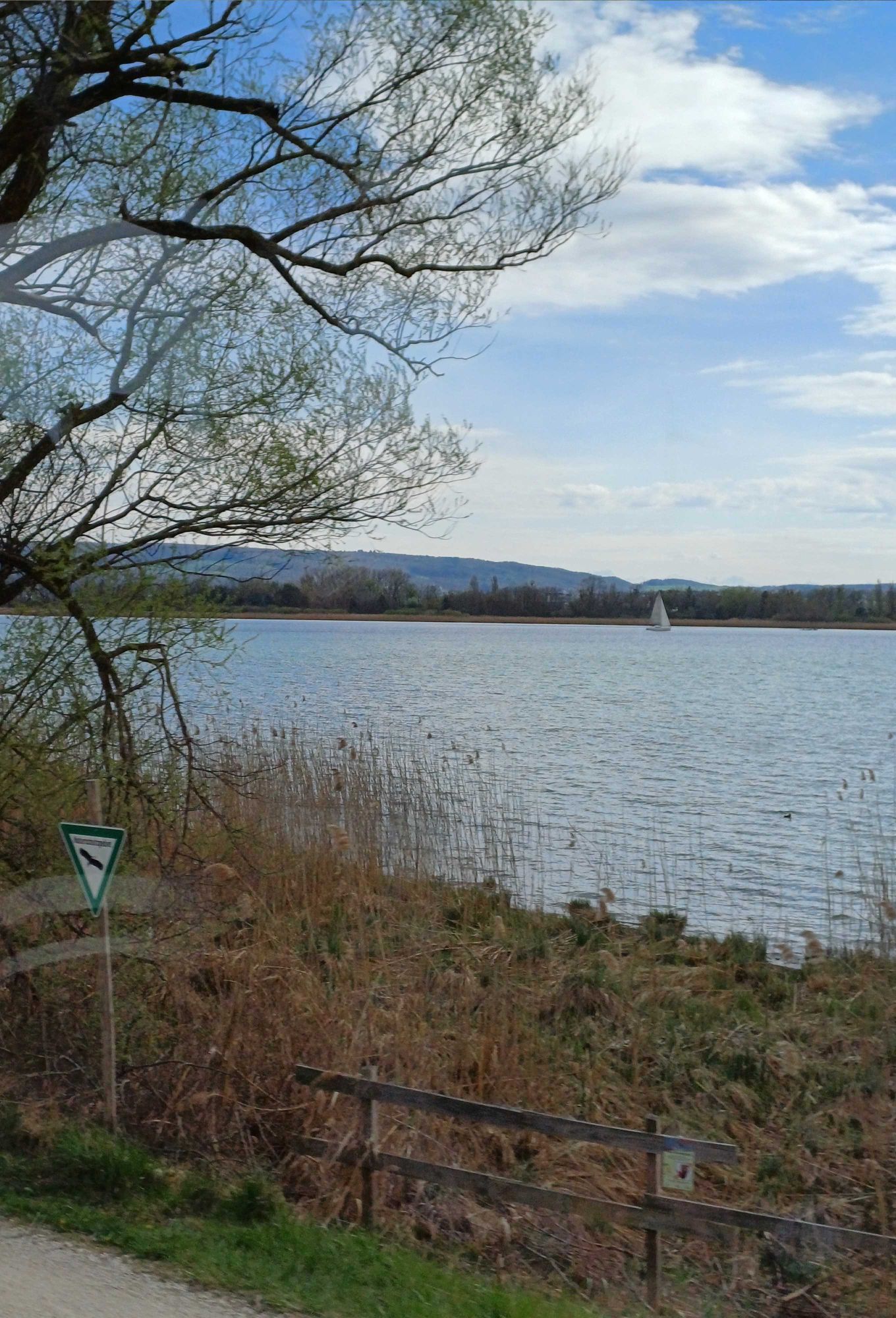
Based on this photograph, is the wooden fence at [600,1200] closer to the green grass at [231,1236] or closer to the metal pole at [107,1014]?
the green grass at [231,1236]

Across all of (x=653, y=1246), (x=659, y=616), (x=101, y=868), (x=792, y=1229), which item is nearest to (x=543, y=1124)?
(x=653, y=1246)

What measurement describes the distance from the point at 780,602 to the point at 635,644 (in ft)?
89.3

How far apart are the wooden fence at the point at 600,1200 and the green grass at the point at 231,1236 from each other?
1.50 feet

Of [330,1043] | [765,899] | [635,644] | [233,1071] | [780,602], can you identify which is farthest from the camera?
[635,644]

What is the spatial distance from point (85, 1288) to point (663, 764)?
871 inches

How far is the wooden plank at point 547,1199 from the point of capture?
6613mm

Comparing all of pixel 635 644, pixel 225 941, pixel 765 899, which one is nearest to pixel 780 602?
pixel 635 644

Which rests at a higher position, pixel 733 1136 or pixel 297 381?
pixel 297 381

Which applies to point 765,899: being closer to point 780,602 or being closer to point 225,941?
point 225,941

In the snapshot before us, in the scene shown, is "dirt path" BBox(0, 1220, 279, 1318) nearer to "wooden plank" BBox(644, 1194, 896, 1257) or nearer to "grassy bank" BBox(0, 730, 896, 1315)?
"grassy bank" BBox(0, 730, 896, 1315)

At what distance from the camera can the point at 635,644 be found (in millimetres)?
122312

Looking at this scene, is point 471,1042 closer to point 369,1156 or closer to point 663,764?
point 369,1156

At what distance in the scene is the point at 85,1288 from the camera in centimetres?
518

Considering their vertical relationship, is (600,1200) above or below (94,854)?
below
